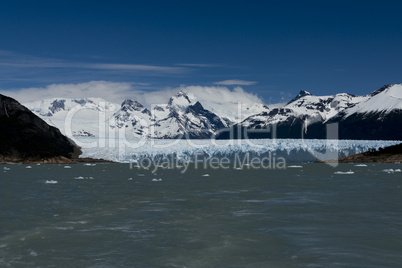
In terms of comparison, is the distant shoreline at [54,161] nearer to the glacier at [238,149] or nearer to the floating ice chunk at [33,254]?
the glacier at [238,149]

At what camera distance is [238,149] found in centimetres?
12238

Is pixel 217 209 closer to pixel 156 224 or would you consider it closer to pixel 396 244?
pixel 156 224

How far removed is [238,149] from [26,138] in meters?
74.9

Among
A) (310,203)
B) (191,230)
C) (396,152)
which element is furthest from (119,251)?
(396,152)

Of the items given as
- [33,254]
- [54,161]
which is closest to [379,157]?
[54,161]

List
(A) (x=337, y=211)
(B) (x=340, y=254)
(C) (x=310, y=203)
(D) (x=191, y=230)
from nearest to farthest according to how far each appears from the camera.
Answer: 1. (B) (x=340, y=254)
2. (D) (x=191, y=230)
3. (A) (x=337, y=211)
4. (C) (x=310, y=203)

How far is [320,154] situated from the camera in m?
130

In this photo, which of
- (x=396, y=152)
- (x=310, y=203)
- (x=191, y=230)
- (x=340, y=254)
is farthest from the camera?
(x=396, y=152)

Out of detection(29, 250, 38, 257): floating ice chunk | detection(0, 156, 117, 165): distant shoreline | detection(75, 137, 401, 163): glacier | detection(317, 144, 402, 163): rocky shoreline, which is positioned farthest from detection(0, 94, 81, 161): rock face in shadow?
detection(29, 250, 38, 257): floating ice chunk

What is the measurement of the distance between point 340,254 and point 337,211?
32.7 ft

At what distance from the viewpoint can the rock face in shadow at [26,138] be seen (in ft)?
→ 438

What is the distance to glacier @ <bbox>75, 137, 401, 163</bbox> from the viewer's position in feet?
400

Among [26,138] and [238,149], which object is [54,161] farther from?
[238,149]

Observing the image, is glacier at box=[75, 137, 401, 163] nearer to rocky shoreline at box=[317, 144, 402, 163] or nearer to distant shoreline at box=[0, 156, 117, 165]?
distant shoreline at box=[0, 156, 117, 165]
